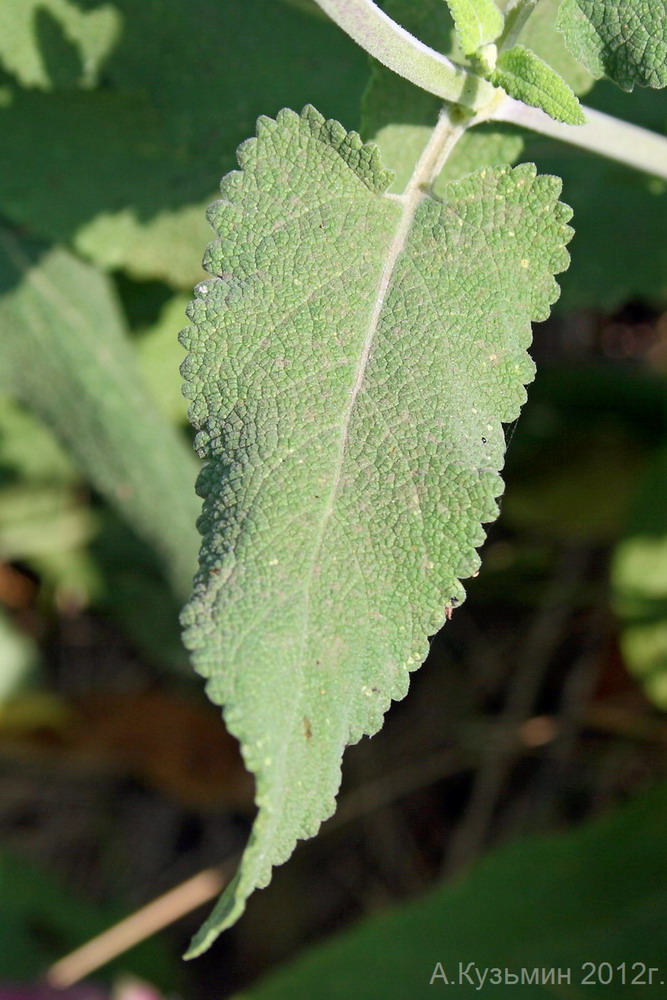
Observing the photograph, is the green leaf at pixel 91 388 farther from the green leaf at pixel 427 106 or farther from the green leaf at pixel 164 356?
the green leaf at pixel 427 106

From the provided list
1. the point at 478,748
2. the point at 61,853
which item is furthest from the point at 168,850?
the point at 478,748

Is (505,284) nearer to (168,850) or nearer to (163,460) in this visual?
(163,460)

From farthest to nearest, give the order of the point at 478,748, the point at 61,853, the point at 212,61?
the point at 61,853, the point at 478,748, the point at 212,61

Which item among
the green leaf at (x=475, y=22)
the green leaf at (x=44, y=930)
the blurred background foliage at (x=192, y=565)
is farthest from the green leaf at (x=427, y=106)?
the green leaf at (x=44, y=930)

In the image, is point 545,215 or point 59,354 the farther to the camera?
point 59,354

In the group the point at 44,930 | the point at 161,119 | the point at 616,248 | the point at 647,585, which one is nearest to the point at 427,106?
the point at 161,119

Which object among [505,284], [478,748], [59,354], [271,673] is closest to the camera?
[271,673]

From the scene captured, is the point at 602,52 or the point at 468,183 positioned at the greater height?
the point at 602,52

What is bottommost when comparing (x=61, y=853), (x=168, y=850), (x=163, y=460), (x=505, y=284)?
(x=61, y=853)
